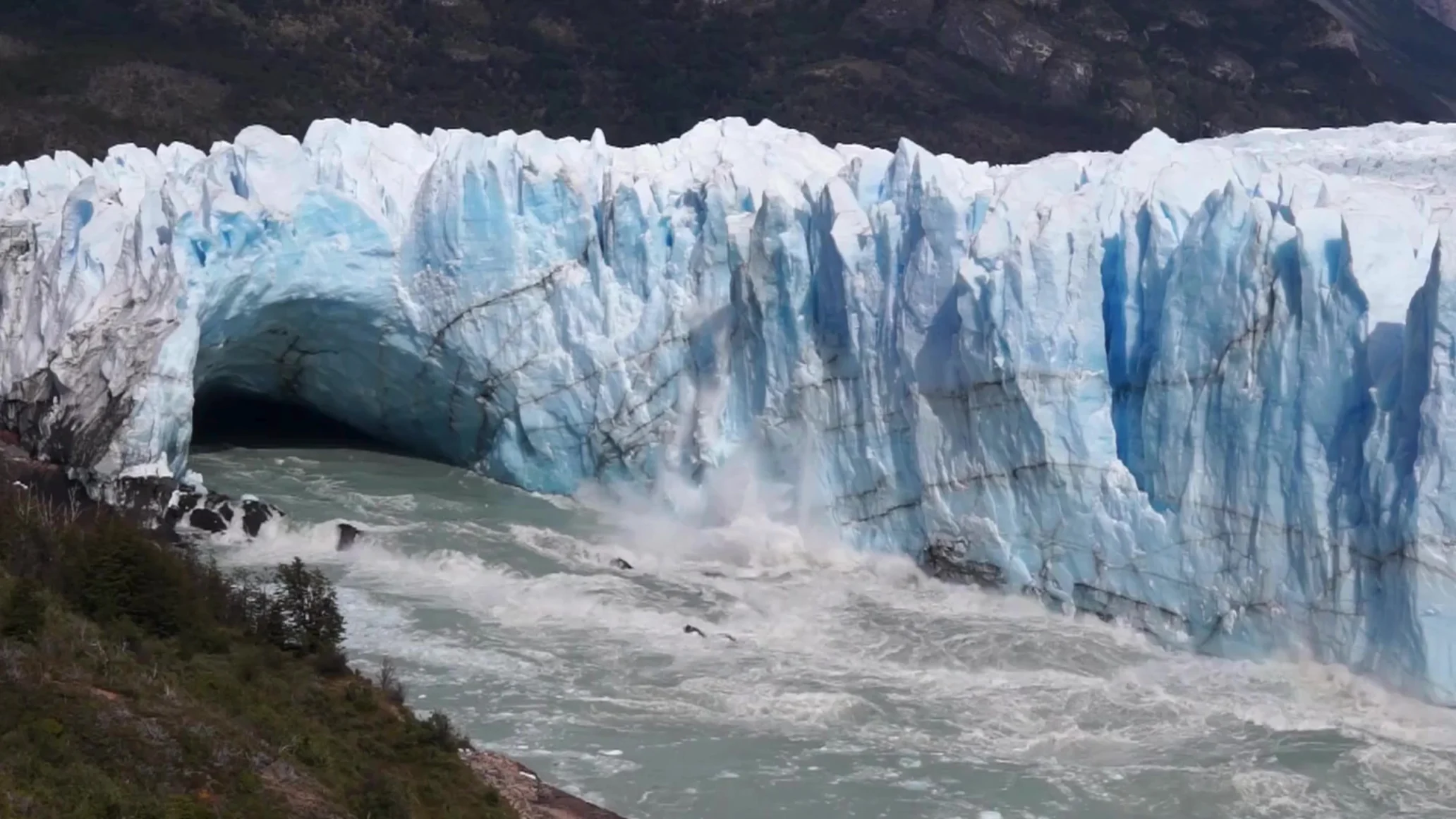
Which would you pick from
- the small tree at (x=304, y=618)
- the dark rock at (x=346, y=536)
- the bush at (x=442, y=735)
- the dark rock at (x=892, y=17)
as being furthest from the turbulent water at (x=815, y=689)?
the dark rock at (x=892, y=17)

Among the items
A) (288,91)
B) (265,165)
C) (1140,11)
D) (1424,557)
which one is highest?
(1140,11)

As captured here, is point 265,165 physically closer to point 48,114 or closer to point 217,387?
point 217,387

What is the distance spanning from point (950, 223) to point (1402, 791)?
6999mm

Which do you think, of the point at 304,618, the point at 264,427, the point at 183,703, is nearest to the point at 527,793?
the point at 183,703

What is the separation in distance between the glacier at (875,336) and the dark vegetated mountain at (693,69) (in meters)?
24.5

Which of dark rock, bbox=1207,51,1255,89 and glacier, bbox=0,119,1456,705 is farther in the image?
dark rock, bbox=1207,51,1255,89

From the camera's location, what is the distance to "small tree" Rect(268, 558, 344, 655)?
13539 mm

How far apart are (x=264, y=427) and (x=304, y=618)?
1039 cm

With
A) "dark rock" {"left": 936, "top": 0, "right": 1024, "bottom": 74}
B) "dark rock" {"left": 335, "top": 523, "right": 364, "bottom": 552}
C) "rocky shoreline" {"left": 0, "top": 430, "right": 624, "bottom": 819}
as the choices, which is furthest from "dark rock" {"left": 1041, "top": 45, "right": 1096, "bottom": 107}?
"rocky shoreline" {"left": 0, "top": 430, "right": 624, "bottom": 819}

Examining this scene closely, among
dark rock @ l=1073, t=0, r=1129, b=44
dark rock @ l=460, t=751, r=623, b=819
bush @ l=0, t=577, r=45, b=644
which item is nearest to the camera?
bush @ l=0, t=577, r=45, b=644

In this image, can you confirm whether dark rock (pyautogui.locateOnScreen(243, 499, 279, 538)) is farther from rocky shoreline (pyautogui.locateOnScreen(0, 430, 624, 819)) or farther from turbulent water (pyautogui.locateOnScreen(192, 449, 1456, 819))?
turbulent water (pyautogui.locateOnScreen(192, 449, 1456, 819))

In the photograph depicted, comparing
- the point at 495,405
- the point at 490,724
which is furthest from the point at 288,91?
the point at 490,724

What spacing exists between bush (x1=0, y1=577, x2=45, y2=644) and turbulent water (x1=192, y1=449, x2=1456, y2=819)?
3305 mm

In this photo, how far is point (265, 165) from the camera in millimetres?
20625
